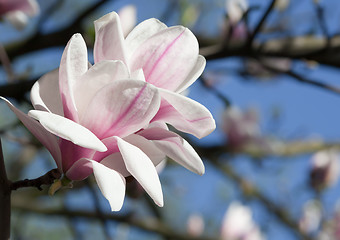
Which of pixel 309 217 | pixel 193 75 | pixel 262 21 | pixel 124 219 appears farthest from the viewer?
pixel 309 217

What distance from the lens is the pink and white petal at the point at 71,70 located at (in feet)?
1.68

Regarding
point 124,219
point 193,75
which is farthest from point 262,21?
point 124,219

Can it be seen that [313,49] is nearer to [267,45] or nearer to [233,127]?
[267,45]

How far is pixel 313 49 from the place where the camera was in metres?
1.33

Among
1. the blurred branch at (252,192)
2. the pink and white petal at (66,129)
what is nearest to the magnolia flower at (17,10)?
the pink and white petal at (66,129)

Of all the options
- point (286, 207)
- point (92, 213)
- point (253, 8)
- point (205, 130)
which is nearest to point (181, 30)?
point (205, 130)

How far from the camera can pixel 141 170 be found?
0.49 m

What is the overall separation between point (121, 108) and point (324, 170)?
2.01 meters

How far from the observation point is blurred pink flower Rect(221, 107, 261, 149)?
8.31ft

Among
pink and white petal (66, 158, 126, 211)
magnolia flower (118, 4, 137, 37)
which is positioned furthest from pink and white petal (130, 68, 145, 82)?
magnolia flower (118, 4, 137, 37)

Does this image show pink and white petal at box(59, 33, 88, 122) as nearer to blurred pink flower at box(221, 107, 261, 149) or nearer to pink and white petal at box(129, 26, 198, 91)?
pink and white petal at box(129, 26, 198, 91)

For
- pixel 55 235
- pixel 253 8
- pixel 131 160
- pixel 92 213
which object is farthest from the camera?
pixel 55 235

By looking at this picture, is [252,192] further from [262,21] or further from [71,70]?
[71,70]

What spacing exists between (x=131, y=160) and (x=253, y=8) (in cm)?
71
